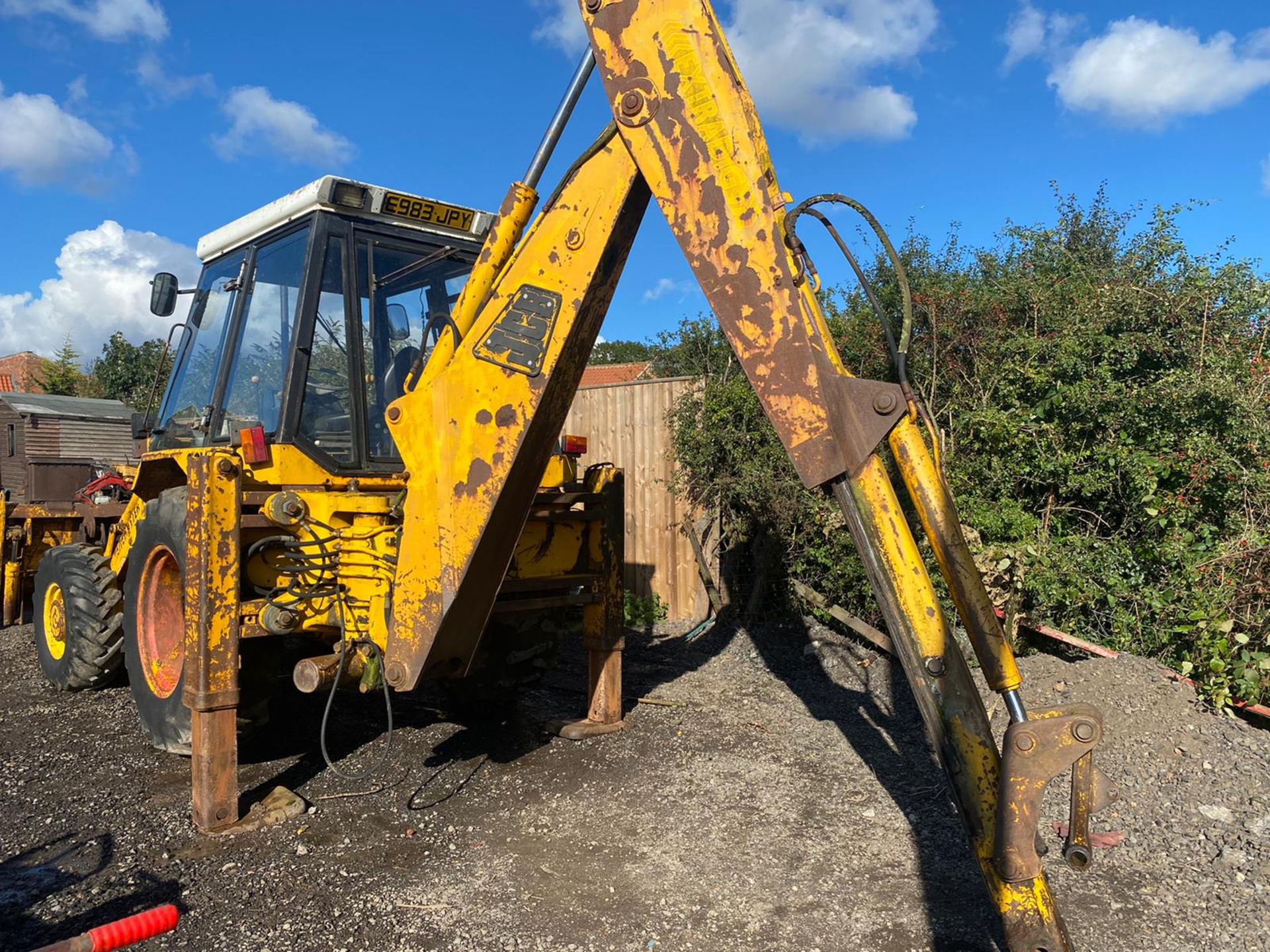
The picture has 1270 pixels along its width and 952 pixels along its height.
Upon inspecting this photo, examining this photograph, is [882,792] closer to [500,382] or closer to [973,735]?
[973,735]

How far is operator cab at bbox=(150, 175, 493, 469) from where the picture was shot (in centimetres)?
468

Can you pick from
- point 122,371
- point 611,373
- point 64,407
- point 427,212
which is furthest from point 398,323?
point 122,371

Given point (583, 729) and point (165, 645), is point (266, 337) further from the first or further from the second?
point (583, 729)

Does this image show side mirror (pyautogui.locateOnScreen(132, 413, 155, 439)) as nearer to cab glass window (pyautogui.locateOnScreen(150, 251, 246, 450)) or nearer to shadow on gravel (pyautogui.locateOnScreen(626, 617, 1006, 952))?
cab glass window (pyautogui.locateOnScreen(150, 251, 246, 450))

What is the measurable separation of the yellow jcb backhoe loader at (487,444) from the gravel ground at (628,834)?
19.5 inches

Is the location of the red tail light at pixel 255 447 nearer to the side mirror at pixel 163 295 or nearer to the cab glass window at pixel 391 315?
the cab glass window at pixel 391 315

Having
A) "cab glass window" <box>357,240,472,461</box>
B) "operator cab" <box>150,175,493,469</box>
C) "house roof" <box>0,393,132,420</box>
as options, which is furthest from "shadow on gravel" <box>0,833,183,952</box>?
"house roof" <box>0,393,132,420</box>

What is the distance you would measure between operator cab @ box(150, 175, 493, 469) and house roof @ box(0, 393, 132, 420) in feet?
47.6

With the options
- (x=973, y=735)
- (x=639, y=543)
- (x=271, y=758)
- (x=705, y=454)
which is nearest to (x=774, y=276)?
(x=973, y=735)

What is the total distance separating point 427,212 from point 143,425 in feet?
8.11

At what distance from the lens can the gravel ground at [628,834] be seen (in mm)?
3223

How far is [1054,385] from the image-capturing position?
6676mm

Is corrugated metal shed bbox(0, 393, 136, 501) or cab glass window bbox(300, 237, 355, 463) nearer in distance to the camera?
cab glass window bbox(300, 237, 355, 463)

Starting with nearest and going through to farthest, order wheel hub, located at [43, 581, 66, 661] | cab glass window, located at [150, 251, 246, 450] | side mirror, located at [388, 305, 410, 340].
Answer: side mirror, located at [388, 305, 410, 340] < cab glass window, located at [150, 251, 246, 450] < wheel hub, located at [43, 581, 66, 661]
